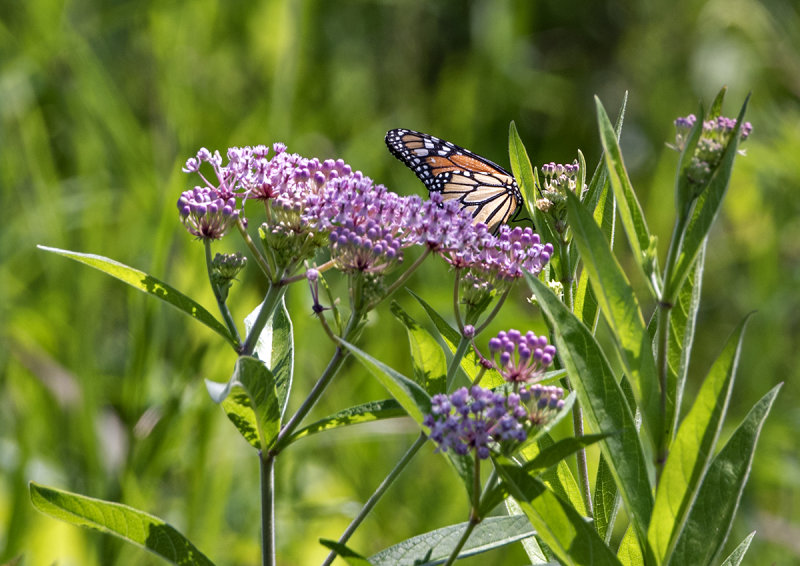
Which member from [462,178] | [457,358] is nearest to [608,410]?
[457,358]

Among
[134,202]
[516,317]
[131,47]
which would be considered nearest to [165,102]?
[134,202]

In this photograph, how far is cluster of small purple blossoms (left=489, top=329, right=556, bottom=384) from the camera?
2.93 ft

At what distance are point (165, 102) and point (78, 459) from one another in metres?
1.25

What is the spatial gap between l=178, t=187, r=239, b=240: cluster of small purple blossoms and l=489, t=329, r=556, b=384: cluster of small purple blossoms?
395 millimetres

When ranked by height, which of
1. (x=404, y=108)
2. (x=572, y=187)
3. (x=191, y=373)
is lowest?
(x=572, y=187)

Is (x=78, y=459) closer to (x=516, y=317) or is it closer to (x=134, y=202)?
(x=134, y=202)

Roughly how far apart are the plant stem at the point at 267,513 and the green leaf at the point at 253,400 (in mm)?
20

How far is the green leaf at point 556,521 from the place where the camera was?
2.54 ft

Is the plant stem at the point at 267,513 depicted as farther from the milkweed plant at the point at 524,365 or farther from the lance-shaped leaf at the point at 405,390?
the lance-shaped leaf at the point at 405,390

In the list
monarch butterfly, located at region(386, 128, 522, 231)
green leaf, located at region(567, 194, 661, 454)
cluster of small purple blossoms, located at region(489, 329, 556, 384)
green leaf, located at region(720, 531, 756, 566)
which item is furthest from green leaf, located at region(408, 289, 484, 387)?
monarch butterfly, located at region(386, 128, 522, 231)

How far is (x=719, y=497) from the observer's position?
2.77 feet

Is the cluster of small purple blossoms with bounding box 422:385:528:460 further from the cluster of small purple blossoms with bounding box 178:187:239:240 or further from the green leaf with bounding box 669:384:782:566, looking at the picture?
the cluster of small purple blossoms with bounding box 178:187:239:240

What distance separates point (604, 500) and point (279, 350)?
1.52ft

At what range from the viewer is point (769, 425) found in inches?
121
